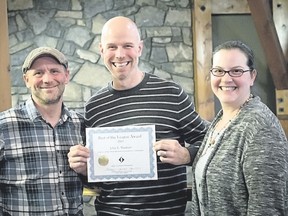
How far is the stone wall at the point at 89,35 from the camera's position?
438cm

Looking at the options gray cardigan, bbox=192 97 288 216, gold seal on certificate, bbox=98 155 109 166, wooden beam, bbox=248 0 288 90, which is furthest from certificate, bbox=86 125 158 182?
wooden beam, bbox=248 0 288 90

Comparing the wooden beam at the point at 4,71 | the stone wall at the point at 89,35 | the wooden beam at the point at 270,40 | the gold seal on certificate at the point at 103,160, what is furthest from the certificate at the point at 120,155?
the stone wall at the point at 89,35

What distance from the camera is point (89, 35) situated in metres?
4.44

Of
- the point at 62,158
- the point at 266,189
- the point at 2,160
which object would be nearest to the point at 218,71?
the point at 266,189

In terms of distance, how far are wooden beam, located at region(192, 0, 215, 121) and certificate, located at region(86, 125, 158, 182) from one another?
2677 mm

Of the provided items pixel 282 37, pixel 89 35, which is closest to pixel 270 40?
pixel 282 37

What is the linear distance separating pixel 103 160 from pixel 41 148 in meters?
0.25

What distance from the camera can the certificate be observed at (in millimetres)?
1822

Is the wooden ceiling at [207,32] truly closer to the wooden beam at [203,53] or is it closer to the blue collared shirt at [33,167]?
the wooden beam at [203,53]

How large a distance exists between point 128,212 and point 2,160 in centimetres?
54

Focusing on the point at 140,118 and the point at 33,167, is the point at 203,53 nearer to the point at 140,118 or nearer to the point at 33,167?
the point at 140,118

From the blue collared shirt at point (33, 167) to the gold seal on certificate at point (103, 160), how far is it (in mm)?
125

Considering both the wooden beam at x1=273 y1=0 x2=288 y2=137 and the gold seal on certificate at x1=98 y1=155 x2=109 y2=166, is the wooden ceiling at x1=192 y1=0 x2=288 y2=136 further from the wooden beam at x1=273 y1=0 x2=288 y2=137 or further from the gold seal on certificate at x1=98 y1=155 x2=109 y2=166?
the gold seal on certificate at x1=98 y1=155 x2=109 y2=166

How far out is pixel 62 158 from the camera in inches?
72.2
